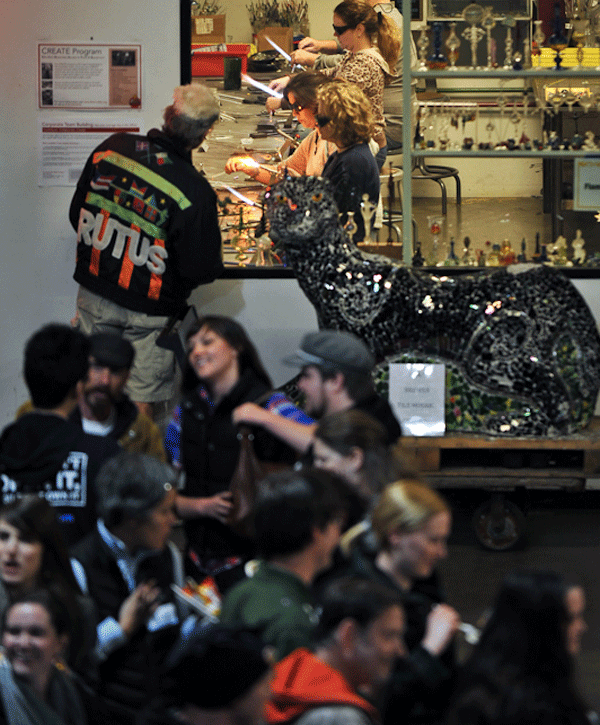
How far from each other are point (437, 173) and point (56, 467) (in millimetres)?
3541

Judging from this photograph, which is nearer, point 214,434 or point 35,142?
point 214,434

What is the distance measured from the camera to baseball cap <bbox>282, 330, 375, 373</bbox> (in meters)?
3.64

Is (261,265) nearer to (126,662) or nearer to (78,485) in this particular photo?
(78,485)

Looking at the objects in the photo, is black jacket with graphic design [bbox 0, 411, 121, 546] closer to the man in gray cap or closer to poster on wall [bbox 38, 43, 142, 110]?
the man in gray cap

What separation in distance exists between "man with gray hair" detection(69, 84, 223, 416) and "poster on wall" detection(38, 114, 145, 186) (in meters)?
0.71

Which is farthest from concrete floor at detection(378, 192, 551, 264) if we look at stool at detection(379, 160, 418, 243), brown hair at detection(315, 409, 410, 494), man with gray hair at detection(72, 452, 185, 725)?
man with gray hair at detection(72, 452, 185, 725)

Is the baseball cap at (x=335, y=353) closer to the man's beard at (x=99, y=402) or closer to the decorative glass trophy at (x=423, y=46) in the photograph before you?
Result: the man's beard at (x=99, y=402)

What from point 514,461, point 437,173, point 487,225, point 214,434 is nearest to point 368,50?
point 437,173

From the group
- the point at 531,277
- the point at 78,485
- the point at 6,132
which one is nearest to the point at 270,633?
the point at 78,485

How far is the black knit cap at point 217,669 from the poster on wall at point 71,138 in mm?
4495

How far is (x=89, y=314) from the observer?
5.70 metres

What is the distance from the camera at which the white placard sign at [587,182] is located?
20.4 feet

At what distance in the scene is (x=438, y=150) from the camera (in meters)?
6.17

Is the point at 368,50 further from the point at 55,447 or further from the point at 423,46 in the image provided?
the point at 55,447
